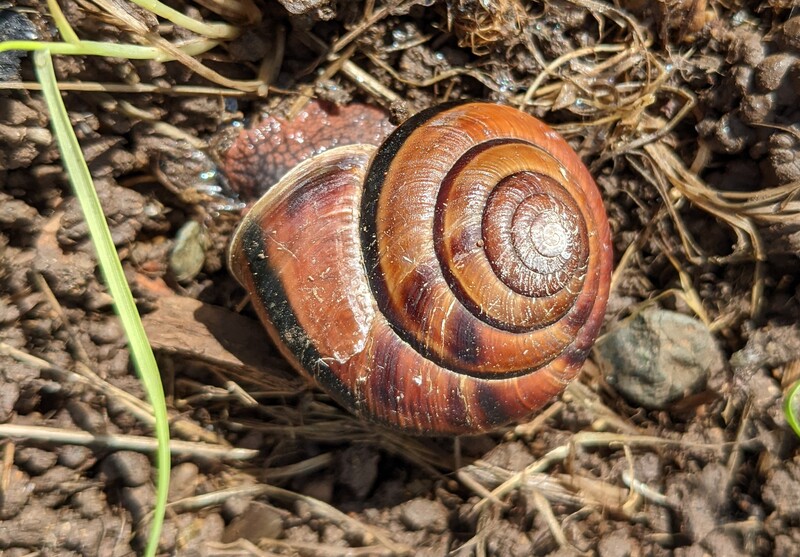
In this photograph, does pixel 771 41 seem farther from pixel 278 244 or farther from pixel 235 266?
pixel 235 266

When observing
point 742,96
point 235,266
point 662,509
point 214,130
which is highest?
point 742,96

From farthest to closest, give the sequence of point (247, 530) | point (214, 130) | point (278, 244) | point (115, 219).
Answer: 1. point (214, 130)
2. point (115, 219)
3. point (247, 530)
4. point (278, 244)

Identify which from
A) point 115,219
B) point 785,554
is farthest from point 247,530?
point 785,554

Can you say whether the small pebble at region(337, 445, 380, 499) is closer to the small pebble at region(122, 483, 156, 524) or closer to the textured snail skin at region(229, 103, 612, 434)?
the textured snail skin at region(229, 103, 612, 434)

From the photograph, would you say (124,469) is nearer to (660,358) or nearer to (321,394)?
(321,394)

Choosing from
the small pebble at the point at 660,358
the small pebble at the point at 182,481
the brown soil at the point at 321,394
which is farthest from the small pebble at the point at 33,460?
the small pebble at the point at 660,358

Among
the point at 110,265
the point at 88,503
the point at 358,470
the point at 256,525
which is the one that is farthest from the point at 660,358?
the point at 88,503

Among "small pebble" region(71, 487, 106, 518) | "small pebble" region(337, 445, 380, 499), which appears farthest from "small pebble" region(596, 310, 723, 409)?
"small pebble" region(71, 487, 106, 518)
